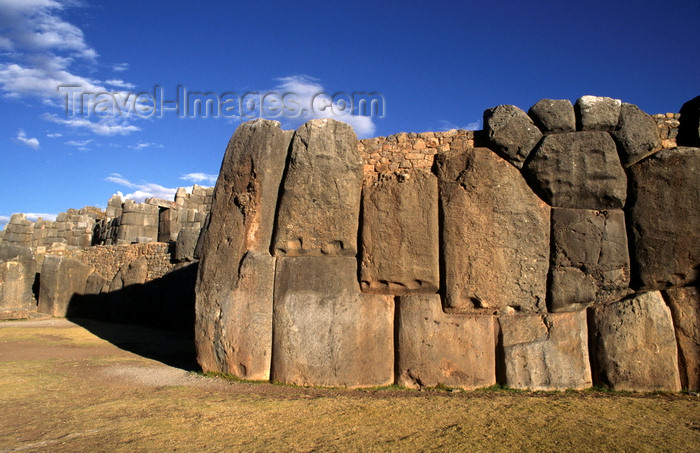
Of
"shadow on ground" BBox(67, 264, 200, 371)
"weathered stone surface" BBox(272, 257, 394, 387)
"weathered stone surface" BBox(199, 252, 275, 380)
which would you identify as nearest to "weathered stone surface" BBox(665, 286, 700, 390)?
"weathered stone surface" BBox(272, 257, 394, 387)

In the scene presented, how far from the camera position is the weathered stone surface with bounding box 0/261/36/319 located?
15.4 meters

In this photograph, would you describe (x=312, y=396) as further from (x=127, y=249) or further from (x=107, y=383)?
(x=127, y=249)

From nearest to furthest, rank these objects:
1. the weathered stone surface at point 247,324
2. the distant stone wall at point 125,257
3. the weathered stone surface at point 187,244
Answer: the weathered stone surface at point 247,324
the weathered stone surface at point 187,244
the distant stone wall at point 125,257

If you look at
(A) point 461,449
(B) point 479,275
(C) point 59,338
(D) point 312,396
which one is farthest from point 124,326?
(A) point 461,449

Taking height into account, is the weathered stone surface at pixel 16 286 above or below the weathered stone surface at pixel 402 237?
A: below

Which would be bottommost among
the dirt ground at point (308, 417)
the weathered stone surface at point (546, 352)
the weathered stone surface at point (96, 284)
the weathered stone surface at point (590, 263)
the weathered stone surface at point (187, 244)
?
the dirt ground at point (308, 417)

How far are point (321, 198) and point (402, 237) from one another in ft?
3.78

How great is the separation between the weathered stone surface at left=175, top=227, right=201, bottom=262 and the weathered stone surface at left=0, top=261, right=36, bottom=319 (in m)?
5.79

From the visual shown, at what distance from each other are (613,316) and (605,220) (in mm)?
1136

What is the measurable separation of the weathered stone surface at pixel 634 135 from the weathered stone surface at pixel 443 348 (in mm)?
2589

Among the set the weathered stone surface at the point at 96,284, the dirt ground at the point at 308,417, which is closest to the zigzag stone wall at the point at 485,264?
the dirt ground at the point at 308,417

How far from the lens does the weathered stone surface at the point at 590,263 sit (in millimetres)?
6055

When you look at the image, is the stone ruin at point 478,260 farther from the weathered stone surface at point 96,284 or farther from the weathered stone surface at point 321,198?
the weathered stone surface at point 96,284

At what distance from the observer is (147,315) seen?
13.2m
